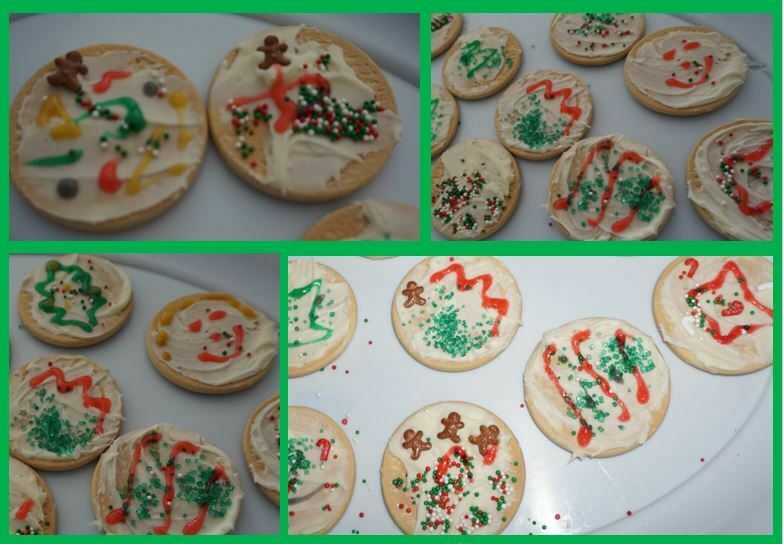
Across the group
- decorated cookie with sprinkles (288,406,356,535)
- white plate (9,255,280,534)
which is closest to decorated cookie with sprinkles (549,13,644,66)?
white plate (9,255,280,534)

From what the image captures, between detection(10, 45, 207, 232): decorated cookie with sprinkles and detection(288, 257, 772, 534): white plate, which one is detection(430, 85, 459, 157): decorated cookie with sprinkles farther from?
detection(10, 45, 207, 232): decorated cookie with sprinkles

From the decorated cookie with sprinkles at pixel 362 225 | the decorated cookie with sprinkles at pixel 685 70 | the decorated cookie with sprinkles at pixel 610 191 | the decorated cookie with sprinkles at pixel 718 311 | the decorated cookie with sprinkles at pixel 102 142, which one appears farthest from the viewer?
the decorated cookie with sprinkles at pixel 718 311

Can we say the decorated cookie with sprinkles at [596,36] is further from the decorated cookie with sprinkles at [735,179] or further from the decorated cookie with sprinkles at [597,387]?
the decorated cookie with sprinkles at [597,387]

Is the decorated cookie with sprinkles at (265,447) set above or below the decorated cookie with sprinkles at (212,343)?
below

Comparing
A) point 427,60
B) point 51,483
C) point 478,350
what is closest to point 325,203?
point 427,60

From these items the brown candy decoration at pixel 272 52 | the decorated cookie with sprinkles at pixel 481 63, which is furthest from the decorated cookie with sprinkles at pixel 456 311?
the brown candy decoration at pixel 272 52

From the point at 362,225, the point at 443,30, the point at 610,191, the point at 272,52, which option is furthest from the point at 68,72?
the point at 610,191
